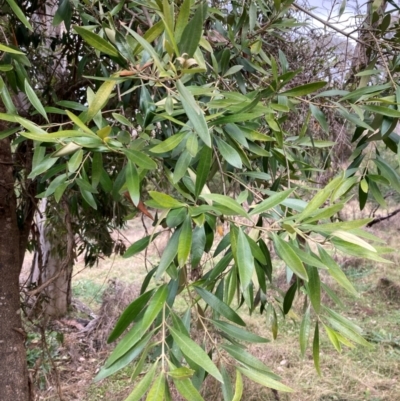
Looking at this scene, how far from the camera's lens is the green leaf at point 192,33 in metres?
0.44

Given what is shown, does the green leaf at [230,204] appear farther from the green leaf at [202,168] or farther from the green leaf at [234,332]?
the green leaf at [234,332]

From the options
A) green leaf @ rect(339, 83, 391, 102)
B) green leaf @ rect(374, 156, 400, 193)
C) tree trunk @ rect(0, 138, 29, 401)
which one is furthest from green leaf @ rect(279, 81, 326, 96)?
tree trunk @ rect(0, 138, 29, 401)

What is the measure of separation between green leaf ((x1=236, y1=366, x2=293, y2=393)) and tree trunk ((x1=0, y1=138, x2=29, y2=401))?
2.54 ft

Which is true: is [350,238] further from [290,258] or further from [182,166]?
[182,166]

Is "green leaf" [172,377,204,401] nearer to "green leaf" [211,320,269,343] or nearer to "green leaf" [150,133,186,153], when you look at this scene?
"green leaf" [211,320,269,343]

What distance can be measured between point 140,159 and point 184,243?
13 cm

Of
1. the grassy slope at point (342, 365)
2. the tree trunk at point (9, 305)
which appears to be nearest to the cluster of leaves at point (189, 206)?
the tree trunk at point (9, 305)

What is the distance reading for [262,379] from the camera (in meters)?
0.49

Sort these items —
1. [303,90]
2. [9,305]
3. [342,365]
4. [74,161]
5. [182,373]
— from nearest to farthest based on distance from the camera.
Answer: [182,373] → [74,161] → [303,90] → [9,305] → [342,365]

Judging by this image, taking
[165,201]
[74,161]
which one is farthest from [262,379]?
[74,161]

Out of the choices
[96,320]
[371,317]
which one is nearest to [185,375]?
[96,320]

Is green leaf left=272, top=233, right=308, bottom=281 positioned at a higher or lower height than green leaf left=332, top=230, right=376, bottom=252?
lower

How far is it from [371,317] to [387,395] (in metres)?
1.22

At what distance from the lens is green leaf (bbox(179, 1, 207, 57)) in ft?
1.43
